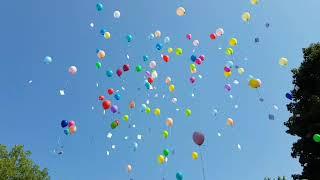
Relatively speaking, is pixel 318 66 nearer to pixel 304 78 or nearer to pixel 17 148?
pixel 304 78

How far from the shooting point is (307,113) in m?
14.9

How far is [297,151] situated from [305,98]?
2107 mm

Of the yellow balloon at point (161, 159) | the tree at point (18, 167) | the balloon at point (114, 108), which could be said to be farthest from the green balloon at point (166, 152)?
the tree at point (18, 167)

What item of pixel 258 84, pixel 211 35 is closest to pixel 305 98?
pixel 258 84

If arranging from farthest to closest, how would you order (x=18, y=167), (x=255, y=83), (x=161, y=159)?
(x=18, y=167) → (x=161, y=159) → (x=255, y=83)

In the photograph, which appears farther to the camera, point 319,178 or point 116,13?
point 116,13

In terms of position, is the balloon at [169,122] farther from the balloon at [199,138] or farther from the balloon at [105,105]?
the balloon at [105,105]

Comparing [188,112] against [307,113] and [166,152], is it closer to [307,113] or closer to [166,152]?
[166,152]

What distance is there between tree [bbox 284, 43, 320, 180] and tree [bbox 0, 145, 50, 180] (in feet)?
61.2

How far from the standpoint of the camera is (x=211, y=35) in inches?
678

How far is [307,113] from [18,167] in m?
20.2

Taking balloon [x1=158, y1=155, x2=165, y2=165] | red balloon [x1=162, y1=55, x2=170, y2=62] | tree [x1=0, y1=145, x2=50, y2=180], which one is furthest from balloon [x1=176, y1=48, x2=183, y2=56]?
tree [x1=0, y1=145, x2=50, y2=180]

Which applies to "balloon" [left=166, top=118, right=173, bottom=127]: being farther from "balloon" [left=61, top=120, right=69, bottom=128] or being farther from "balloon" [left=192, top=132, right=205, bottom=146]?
"balloon" [left=61, top=120, right=69, bottom=128]

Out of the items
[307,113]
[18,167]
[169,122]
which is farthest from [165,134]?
[18,167]
